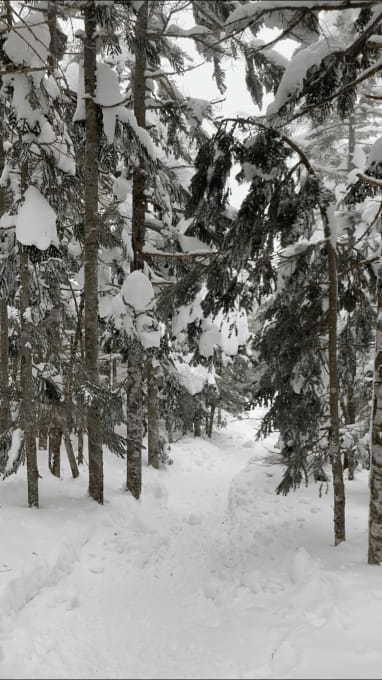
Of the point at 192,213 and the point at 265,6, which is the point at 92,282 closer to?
the point at 192,213

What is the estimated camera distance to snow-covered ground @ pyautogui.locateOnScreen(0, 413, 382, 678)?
380 cm

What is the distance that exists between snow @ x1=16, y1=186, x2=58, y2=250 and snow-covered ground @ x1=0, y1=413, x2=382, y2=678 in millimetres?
4382

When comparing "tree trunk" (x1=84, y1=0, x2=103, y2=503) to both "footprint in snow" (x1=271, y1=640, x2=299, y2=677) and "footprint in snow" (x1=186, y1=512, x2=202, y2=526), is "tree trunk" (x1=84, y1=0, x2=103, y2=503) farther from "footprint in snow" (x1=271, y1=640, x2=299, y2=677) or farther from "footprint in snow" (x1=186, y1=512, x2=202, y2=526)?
"footprint in snow" (x1=271, y1=640, x2=299, y2=677)

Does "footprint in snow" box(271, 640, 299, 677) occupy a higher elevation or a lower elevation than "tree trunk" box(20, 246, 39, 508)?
lower

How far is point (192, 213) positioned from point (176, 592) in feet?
17.8

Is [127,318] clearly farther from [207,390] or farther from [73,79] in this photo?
[207,390]

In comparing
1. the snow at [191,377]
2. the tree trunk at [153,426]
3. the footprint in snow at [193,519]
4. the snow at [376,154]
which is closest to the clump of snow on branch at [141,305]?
the footprint in snow at [193,519]

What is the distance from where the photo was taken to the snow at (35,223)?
655cm

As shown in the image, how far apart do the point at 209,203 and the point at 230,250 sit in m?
0.73

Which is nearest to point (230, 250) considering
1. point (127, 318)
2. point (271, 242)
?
point (271, 242)

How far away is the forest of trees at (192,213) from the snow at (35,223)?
1.0 inches

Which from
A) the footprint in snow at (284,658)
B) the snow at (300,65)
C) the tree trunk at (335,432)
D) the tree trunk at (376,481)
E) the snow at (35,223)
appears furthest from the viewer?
Answer: the tree trunk at (335,432)

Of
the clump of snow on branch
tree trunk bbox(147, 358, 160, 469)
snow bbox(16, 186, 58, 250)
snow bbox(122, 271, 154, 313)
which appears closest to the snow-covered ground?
the clump of snow on branch

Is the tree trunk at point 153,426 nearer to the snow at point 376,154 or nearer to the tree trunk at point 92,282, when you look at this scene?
the tree trunk at point 92,282
